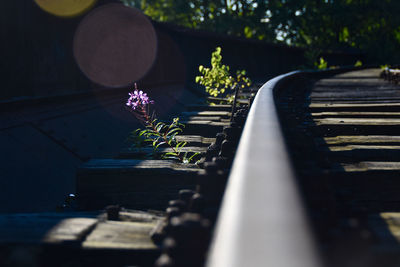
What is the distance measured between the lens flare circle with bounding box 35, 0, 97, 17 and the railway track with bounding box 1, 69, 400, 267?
14.0 ft

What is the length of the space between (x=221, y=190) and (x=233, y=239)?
81 cm

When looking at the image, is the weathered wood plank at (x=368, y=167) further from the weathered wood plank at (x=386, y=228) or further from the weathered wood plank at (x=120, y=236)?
the weathered wood plank at (x=120, y=236)

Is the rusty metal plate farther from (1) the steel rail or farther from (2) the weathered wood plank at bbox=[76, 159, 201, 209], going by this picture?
(1) the steel rail

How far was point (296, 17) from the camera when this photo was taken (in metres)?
40.3

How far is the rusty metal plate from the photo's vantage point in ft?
24.2

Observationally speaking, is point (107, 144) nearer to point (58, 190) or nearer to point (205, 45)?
point (58, 190)

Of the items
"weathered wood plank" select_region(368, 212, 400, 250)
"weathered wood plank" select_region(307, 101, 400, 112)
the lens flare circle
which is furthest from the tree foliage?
"weathered wood plank" select_region(368, 212, 400, 250)

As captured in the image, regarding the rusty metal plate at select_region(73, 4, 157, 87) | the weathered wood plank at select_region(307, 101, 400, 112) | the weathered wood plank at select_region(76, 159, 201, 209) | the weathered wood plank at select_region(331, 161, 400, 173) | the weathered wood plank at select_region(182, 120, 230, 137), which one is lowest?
the weathered wood plank at select_region(76, 159, 201, 209)

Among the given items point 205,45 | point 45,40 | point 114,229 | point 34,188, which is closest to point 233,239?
point 114,229

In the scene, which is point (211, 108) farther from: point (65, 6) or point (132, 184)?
point (132, 184)

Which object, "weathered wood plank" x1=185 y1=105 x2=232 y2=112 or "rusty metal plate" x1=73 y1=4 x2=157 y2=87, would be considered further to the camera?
"rusty metal plate" x1=73 y1=4 x2=157 y2=87

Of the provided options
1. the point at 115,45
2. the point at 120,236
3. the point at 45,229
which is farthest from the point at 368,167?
the point at 115,45

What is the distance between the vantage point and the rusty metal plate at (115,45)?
7.37m

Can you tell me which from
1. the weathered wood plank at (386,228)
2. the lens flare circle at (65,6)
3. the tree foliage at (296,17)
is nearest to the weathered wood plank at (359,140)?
the weathered wood plank at (386,228)
